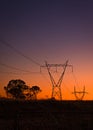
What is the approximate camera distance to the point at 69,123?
79.8 feet

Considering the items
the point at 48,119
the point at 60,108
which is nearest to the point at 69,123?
the point at 48,119

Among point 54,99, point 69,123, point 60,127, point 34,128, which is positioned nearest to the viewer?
point 34,128

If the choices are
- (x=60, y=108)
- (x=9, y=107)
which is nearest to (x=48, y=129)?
(x=9, y=107)

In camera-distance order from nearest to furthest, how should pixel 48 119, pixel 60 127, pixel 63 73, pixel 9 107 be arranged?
pixel 60 127 → pixel 48 119 → pixel 9 107 → pixel 63 73

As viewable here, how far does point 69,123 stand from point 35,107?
87.2 feet

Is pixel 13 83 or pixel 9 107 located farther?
pixel 13 83

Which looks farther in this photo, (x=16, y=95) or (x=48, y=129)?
(x=16, y=95)

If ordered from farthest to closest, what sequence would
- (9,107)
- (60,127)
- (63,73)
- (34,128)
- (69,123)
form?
(63,73), (9,107), (69,123), (60,127), (34,128)

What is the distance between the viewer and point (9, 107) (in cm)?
4794

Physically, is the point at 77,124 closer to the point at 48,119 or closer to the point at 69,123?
the point at 69,123

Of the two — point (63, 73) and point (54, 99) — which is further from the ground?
point (63, 73)

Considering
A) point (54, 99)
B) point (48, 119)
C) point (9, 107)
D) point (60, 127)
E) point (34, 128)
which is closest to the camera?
point (34, 128)

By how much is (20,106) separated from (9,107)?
3.05 meters

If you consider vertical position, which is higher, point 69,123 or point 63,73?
point 63,73
